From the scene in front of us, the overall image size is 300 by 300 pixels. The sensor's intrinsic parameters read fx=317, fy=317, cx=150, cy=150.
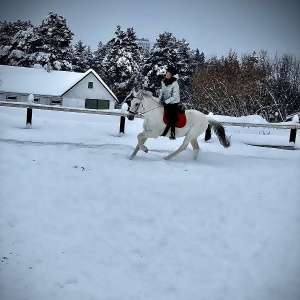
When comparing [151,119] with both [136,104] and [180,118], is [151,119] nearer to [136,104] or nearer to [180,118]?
[136,104]

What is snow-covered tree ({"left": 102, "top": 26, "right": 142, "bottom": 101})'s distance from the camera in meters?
30.1

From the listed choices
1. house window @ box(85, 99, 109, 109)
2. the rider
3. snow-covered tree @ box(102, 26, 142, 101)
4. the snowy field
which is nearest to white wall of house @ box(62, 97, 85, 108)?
house window @ box(85, 99, 109, 109)

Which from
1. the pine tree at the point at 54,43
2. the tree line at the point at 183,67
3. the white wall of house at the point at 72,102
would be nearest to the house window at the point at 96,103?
the white wall of house at the point at 72,102

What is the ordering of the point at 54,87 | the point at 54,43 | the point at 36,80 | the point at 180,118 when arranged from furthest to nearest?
1. the point at 54,87
2. the point at 36,80
3. the point at 54,43
4. the point at 180,118

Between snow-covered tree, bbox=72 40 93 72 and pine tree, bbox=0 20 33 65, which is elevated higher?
snow-covered tree, bbox=72 40 93 72

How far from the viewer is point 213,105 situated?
26266 millimetres

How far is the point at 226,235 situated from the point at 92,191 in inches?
82.6

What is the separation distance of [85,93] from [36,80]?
462 cm

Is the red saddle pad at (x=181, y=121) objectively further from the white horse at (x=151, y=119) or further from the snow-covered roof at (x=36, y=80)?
the snow-covered roof at (x=36, y=80)

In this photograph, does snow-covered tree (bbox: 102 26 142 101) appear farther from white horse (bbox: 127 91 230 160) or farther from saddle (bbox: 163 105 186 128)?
saddle (bbox: 163 105 186 128)

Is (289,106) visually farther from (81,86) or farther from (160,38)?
(81,86)

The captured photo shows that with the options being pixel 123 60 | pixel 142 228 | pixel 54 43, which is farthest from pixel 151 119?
pixel 123 60

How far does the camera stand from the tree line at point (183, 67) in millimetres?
21703

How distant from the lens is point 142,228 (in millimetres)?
4242
